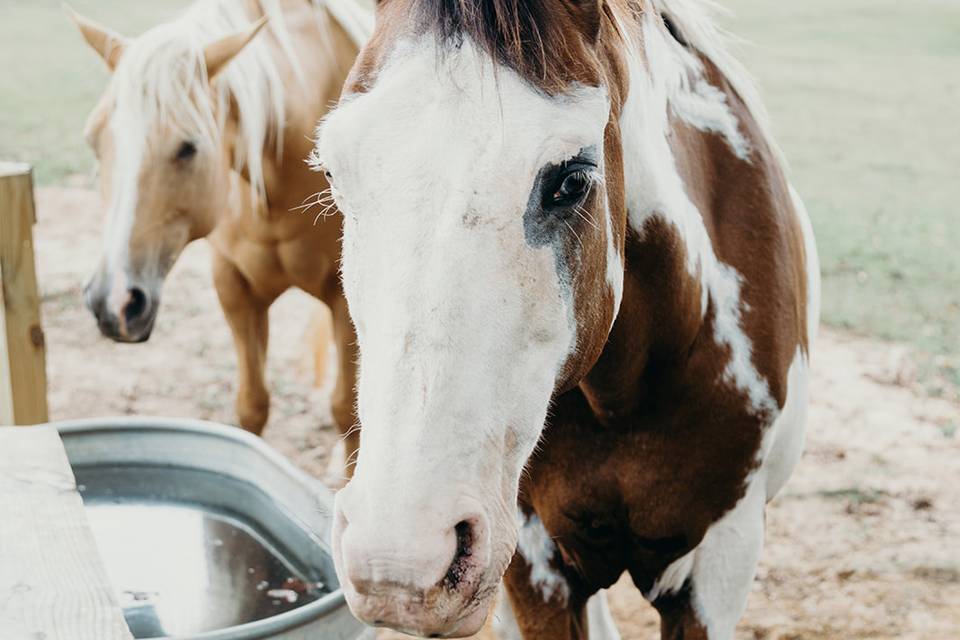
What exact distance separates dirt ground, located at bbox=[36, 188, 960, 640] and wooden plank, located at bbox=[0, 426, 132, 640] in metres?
1.95

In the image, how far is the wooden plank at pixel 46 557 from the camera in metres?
1.53

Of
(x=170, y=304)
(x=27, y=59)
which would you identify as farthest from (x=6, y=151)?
(x=27, y=59)

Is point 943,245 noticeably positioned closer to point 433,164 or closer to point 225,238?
point 225,238

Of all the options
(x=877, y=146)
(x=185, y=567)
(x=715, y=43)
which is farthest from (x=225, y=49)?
(x=877, y=146)

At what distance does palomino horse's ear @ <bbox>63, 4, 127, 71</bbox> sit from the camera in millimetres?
3373

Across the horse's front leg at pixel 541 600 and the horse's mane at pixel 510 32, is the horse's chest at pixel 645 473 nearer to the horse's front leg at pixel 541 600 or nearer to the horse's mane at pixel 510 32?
the horse's front leg at pixel 541 600

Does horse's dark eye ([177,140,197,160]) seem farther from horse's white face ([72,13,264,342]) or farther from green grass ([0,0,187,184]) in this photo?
green grass ([0,0,187,184])

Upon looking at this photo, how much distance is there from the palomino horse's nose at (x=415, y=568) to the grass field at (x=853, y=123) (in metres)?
1.46

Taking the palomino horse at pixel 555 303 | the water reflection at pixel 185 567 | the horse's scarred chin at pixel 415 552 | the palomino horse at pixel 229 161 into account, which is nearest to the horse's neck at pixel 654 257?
the palomino horse at pixel 555 303

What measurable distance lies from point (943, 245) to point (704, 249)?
6.42 m

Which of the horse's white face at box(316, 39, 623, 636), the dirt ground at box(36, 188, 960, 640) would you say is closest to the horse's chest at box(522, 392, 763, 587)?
the horse's white face at box(316, 39, 623, 636)

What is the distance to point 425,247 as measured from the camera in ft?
3.87

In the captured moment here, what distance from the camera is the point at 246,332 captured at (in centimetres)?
400

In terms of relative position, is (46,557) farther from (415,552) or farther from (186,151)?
(186,151)
